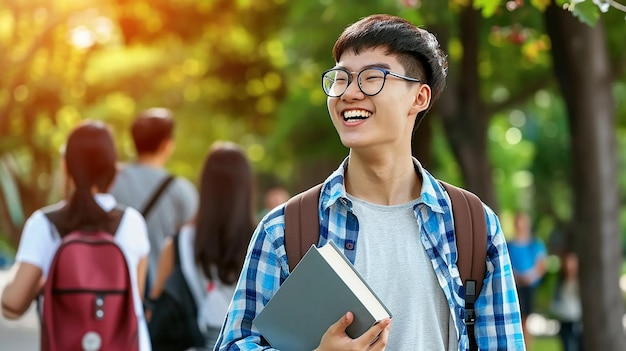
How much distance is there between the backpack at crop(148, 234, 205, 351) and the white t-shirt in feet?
1.91

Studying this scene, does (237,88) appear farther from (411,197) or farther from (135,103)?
(411,197)

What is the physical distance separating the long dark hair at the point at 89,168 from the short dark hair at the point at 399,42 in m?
2.31

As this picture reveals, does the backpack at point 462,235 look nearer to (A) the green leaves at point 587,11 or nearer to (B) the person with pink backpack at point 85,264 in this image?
(B) the person with pink backpack at point 85,264

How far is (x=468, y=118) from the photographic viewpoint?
14422 mm

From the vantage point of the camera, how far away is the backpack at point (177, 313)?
620 cm

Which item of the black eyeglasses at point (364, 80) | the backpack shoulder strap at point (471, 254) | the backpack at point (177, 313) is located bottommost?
the backpack at point (177, 313)

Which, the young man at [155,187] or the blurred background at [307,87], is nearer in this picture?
the young man at [155,187]

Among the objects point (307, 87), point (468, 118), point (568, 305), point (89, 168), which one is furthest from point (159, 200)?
point (307, 87)

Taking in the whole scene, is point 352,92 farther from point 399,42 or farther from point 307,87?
point 307,87

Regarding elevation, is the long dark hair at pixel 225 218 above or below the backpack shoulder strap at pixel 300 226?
below

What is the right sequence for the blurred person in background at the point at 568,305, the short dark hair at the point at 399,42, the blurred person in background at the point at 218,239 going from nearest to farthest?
the short dark hair at the point at 399,42, the blurred person in background at the point at 218,239, the blurred person in background at the point at 568,305

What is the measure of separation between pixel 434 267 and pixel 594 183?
9131 millimetres

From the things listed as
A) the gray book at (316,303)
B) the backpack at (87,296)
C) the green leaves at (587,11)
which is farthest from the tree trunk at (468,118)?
the gray book at (316,303)

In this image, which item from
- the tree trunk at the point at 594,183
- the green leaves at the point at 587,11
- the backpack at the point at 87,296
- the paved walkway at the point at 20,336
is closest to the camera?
the backpack at the point at 87,296
